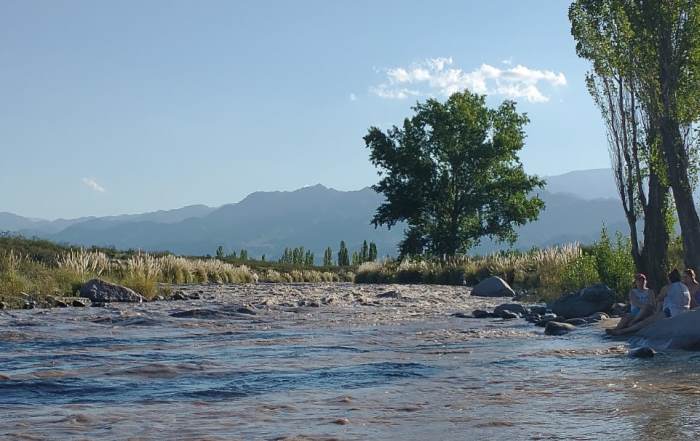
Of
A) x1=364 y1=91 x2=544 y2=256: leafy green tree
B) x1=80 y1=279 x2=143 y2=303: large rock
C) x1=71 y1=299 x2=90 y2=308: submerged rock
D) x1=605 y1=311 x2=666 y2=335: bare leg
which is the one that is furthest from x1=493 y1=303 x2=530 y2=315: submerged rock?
x1=364 y1=91 x2=544 y2=256: leafy green tree

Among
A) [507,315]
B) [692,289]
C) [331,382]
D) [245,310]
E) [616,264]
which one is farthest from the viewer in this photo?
[616,264]

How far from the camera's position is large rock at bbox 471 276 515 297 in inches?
1085

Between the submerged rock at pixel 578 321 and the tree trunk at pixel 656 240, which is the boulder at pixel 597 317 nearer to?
the submerged rock at pixel 578 321

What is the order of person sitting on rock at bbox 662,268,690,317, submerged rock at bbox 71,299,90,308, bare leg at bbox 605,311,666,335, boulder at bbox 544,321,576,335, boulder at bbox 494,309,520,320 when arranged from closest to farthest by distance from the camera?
bare leg at bbox 605,311,666,335 → person sitting on rock at bbox 662,268,690,317 → boulder at bbox 544,321,576,335 → boulder at bbox 494,309,520,320 → submerged rock at bbox 71,299,90,308

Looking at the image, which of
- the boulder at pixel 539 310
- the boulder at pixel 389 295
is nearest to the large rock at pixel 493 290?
the boulder at pixel 389 295

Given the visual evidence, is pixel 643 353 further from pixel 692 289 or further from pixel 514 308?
pixel 514 308

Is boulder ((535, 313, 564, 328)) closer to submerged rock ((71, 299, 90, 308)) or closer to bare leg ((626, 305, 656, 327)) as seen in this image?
bare leg ((626, 305, 656, 327))

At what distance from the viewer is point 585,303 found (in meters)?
17.9

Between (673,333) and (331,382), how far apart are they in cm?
570

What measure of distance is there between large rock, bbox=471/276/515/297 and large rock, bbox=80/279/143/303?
11344 millimetres

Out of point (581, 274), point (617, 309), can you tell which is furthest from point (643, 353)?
point (581, 274)

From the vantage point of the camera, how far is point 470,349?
11875 mm

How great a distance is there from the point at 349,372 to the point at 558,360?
2.79 meters

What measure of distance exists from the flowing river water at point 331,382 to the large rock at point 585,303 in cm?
210
